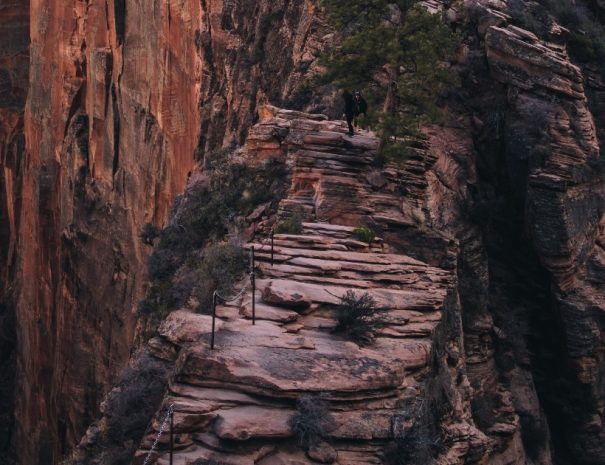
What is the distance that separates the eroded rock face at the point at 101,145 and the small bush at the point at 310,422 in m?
13.7

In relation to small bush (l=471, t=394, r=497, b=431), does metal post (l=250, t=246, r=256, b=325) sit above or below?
above

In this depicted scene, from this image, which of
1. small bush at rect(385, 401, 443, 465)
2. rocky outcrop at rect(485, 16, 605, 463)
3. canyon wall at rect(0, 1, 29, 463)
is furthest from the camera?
canyon wall at rect(0, 1, 29, 463)

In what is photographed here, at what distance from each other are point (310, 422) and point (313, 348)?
5.11 ft

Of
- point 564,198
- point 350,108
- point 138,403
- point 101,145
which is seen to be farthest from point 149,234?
point 138,403

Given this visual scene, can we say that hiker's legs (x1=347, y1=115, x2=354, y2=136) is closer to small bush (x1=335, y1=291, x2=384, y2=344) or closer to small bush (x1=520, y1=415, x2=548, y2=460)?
small bush (x1=335, y1=291, x2=384, y2=344)

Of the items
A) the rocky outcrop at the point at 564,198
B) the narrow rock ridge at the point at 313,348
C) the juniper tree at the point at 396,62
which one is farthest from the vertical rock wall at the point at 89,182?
the narrow rock ridge at the point at 313,348

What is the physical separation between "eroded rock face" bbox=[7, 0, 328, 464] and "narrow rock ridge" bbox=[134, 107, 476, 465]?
8.08 m

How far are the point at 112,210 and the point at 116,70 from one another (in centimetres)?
529

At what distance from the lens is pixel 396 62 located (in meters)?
18.6

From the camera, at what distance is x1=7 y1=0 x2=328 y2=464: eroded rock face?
1081 inches

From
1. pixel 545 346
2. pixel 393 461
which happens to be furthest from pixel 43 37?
pixel 393 461

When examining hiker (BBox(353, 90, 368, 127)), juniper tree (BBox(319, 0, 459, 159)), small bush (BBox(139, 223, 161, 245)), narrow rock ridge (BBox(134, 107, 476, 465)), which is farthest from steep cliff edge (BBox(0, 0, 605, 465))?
small bush (BBox(139, 223, 161, 245))

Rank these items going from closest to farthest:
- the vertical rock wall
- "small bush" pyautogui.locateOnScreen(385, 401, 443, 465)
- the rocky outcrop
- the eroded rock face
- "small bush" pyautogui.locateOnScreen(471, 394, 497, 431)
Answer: "small bush" pyautogui.locateOnScreen(385, 401, 443, 465), "small bush" pyautogui.locateOnScreen(471, 394, 497, 431), the rocky outcrop, the eroded rock face, the vertical rock wall

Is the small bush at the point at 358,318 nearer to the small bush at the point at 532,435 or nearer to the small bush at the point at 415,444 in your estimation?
the small bush at the point at 415,444
